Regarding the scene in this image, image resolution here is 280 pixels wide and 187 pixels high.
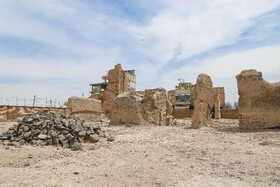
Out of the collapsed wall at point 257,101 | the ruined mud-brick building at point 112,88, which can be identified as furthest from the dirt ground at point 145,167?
the ruined mud-brick building at point 112,88

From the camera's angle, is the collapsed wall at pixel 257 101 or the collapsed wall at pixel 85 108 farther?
the collapsed wall at pixel 85 108

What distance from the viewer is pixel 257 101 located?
9.62 meters

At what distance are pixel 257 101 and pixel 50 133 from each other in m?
9.40

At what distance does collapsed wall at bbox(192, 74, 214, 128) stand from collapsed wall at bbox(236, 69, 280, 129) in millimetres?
1920

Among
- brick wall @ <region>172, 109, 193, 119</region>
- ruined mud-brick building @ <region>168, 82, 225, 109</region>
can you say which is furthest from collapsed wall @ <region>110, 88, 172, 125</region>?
ruined mud-brick building @ <region>168, 82, 225, 109</region>

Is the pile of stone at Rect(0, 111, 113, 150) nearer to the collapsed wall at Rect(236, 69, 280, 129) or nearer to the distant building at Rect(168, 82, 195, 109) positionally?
the collapsed wall at Rect(236, 69, 280, 129)

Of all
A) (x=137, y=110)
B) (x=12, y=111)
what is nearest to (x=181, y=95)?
(x=137, y=110)

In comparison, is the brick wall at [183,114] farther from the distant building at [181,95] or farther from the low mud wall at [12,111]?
the low mud wall at [12,111]

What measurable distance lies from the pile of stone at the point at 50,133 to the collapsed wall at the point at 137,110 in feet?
18.1

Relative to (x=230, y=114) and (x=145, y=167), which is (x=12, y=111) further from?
(x=230, y=114)

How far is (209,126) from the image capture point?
11.7 metres

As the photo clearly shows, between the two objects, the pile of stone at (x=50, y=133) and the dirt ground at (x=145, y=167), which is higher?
the pile of stone at (x=50, y=133)

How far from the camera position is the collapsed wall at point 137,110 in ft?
43.0

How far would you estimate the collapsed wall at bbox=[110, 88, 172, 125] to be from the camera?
13102mm
